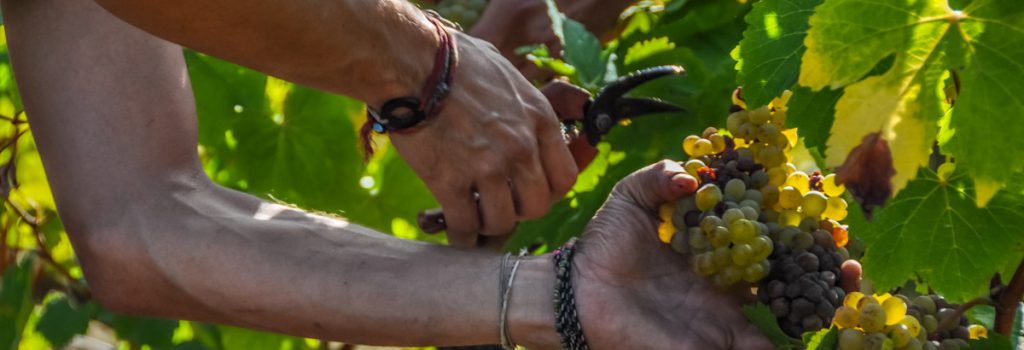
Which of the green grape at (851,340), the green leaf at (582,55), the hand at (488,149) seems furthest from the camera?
the green leaf at (582,55)

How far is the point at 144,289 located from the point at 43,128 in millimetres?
238

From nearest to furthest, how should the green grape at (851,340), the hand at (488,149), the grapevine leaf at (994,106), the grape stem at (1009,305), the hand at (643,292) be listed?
1. the grapevine leaf at (994,106)
2. the green grape at (851,340)
3. the grape stem at (1009,305)
4. the hand at (643,292)
5. the hand at (488,149)

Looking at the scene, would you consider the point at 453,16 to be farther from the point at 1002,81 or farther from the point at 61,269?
the point at 1002,81

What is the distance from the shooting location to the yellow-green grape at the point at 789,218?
1.17 meters

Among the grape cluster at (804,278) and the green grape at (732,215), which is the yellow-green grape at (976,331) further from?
the green grape at (732,215)

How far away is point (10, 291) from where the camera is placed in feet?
6.28

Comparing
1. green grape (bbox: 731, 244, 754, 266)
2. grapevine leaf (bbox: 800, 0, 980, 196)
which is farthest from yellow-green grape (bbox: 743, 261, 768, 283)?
grapevine leaf (bbox: 800, 0, 980, 196)

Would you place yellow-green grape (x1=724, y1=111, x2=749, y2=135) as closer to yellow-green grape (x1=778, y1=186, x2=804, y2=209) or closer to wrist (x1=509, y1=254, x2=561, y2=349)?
yellow-green grape (x1=778, y1=186, x2=804, y2=209)

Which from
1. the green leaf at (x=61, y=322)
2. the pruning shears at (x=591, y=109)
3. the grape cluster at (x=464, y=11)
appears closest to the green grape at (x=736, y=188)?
the pruning shears at (x=591, y=109)

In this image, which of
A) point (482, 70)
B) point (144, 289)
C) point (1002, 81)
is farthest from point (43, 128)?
point (1002, 81)

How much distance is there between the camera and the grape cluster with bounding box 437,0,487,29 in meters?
2.03

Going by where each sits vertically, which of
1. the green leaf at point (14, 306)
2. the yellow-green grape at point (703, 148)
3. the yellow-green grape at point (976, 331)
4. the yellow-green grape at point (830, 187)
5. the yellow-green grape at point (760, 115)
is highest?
the yellow-green grape at point (760, 115)

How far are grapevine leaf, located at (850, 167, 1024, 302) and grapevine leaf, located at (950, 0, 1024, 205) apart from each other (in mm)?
141

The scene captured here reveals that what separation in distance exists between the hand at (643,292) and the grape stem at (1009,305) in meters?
0.21
